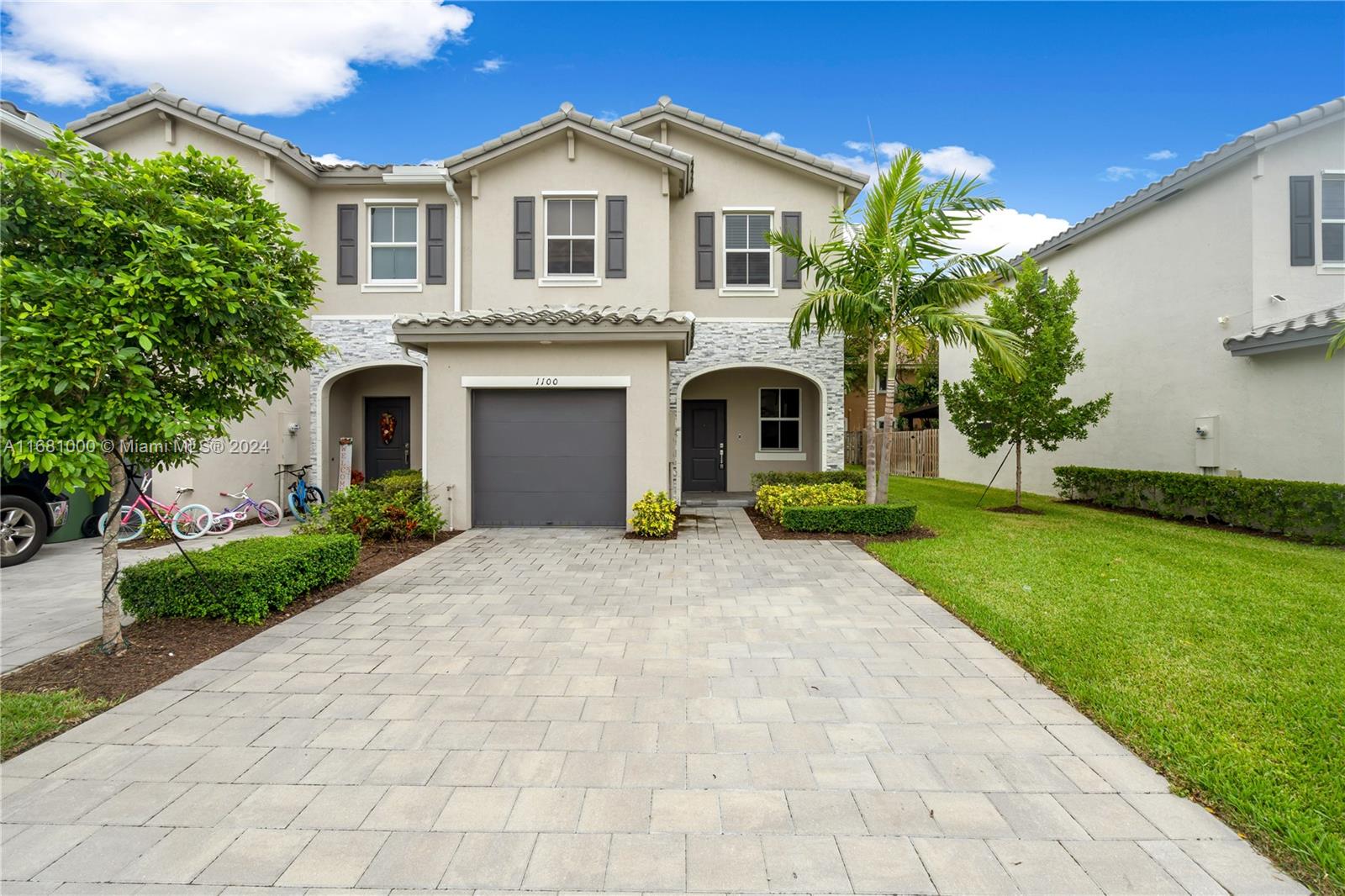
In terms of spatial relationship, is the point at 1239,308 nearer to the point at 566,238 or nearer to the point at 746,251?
the point at 746,251

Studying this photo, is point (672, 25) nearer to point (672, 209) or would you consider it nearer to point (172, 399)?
point (672, 209)

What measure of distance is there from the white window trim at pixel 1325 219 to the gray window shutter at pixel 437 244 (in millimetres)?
16278

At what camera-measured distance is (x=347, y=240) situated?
1280cm

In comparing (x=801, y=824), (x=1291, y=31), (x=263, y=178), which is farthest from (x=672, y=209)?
(x=801, y=824)

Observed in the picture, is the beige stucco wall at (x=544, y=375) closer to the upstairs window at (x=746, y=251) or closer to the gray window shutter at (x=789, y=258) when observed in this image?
the upstairs window at (x=746, y=251)

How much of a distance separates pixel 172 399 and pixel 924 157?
1009 centimetres

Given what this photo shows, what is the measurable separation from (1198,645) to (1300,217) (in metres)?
10.5

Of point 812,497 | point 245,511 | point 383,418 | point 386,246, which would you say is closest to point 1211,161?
point 812,497

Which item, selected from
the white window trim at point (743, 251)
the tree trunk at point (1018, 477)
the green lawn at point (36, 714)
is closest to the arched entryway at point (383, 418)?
the white window trim at point (743, 251)

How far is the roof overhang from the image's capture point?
32.0ft

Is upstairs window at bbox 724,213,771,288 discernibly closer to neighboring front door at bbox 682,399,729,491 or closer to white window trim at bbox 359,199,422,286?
neighboring front door at bbox 682,399,729,491

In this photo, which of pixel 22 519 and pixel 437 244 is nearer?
pixel 22 519

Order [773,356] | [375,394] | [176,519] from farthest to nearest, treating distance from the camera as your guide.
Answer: [375,394] → [773,356] → [176,519]

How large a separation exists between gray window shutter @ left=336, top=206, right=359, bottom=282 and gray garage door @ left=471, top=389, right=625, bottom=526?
498cm
